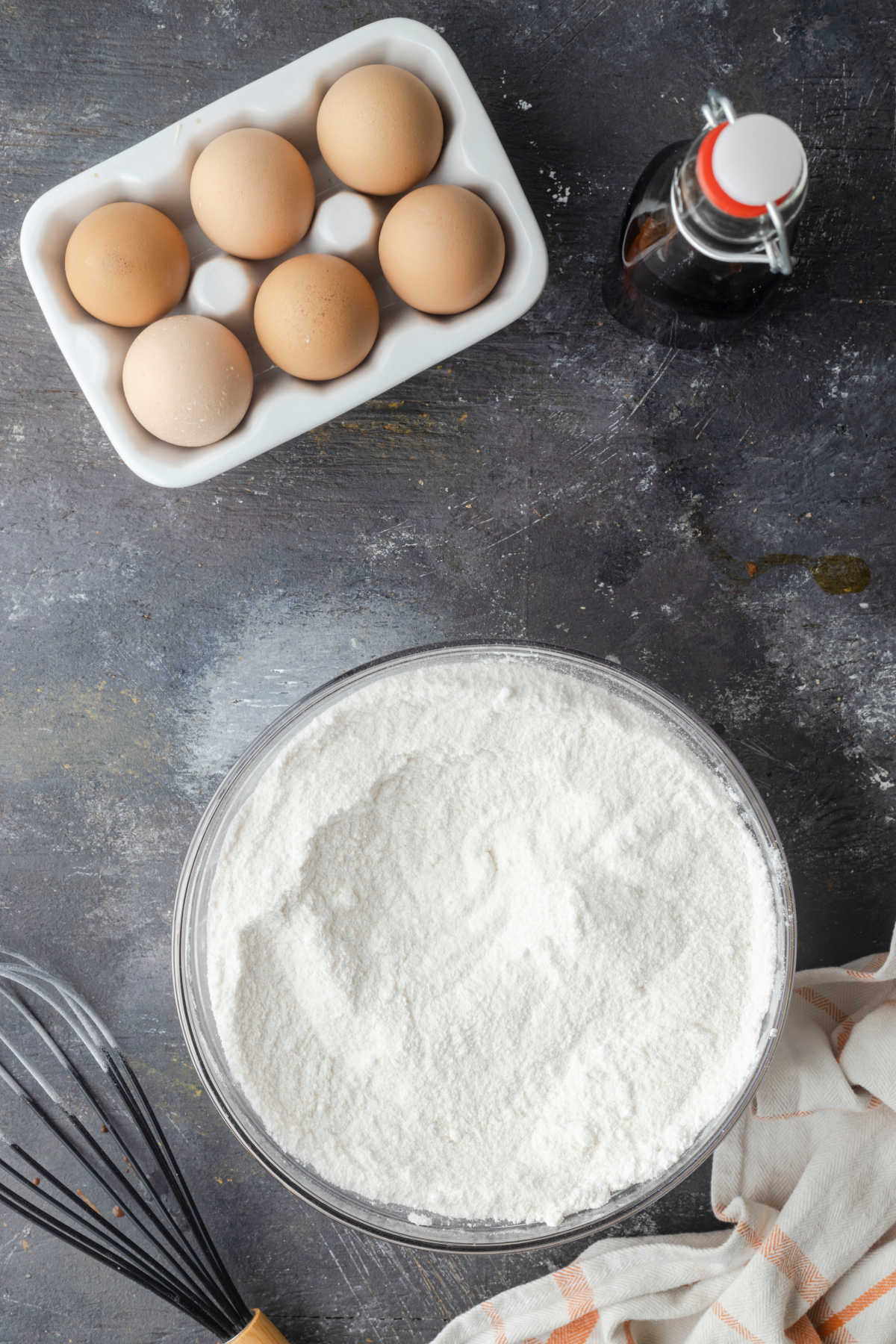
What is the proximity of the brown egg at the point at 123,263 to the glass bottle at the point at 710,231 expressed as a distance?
0.44 m

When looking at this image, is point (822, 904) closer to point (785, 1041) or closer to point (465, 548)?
point (785, 1041)

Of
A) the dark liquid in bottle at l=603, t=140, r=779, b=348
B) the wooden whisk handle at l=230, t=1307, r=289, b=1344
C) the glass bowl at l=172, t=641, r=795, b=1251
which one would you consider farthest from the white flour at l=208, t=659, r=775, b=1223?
the dark liquid in bottle at l=603, t=140, r=779, b=348

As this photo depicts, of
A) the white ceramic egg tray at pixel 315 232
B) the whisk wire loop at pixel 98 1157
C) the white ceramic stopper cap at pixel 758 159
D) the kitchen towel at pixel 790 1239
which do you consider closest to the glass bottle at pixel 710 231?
the white ceramic stopper cap at pixel 758 159

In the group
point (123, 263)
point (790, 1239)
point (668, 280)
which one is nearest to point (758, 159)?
point (668, 280)

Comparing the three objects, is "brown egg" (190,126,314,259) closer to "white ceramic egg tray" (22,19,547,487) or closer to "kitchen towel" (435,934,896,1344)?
"white ceramic egg tray" (22,19,547,487)

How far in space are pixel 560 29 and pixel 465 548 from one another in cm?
54

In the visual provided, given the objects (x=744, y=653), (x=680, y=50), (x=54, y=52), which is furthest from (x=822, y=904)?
(x=54, y=52)

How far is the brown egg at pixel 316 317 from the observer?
843 mm

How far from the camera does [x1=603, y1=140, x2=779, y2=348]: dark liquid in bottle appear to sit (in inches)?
33.9

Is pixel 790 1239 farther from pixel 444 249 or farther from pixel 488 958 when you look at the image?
pixel 444 249

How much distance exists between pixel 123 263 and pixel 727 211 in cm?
52

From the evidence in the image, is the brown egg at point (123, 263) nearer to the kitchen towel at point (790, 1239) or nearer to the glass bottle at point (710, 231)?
the glass bottle at point (710, 231)

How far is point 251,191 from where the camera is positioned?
85 centimetres

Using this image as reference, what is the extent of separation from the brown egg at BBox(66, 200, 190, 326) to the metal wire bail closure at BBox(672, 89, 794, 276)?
0.47m
